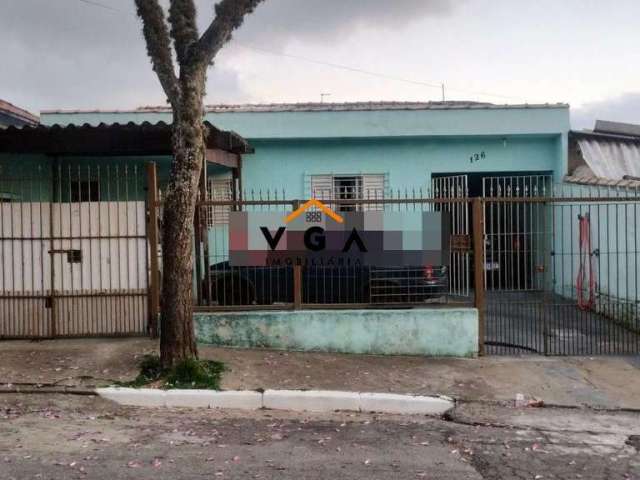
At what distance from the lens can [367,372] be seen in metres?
7.67

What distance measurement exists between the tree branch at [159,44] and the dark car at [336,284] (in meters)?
2.76

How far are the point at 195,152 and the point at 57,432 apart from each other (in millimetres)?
3139

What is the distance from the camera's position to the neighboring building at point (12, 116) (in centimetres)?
1295

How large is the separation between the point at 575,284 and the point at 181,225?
8.38 m

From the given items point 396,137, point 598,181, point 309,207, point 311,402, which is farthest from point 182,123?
point 598,181

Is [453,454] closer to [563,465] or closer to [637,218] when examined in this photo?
[563,465]

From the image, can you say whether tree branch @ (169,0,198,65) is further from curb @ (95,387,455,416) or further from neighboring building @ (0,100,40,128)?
neighboring building @ (0,100,40,128)

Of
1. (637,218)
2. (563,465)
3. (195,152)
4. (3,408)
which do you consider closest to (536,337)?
(637,218)

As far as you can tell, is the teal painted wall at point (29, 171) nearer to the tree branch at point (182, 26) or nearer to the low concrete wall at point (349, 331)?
the low concrete wall at point (349, 331)

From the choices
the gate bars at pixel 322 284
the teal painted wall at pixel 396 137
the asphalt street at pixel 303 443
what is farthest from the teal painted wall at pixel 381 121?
the asphalt street at pixel 303 443

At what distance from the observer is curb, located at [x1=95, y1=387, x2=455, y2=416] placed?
672 cm

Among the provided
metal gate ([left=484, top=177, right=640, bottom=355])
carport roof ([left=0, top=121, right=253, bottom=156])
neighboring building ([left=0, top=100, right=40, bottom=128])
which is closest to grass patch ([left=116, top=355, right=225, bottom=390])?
metal gate ([left=484, top=177, right=640, bottom=355])

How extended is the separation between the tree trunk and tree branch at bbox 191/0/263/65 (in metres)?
0.19

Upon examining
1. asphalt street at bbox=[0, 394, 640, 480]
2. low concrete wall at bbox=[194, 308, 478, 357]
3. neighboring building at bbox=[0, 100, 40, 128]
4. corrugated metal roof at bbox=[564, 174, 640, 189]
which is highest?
neighboring building at bbox=[0, 100, 40, 128]
